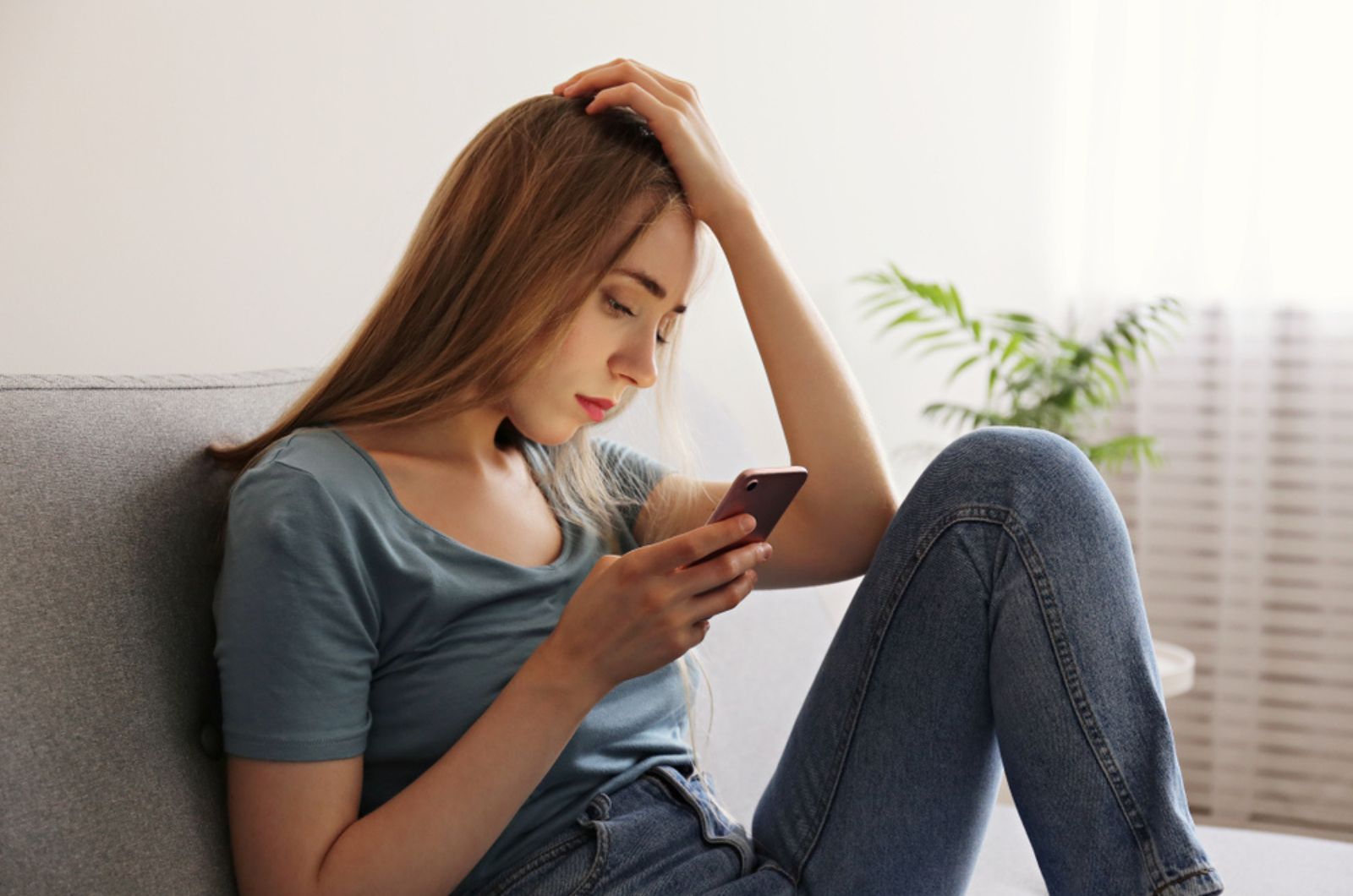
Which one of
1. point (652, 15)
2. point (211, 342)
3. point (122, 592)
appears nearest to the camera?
point (122, 592)

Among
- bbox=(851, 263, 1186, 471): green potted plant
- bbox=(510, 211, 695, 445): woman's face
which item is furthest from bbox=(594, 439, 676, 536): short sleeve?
bbox=(851, 263, 1186, 471): green potted plant

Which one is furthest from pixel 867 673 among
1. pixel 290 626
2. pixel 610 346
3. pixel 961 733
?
pixel 290 626

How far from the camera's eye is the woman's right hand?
0.87 metres

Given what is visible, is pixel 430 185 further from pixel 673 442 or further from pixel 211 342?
pixel 673 442

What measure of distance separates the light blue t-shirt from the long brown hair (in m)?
0.06

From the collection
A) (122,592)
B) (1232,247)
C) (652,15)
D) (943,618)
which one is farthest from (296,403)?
(1232,247)

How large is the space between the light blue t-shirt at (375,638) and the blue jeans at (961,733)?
0.04m

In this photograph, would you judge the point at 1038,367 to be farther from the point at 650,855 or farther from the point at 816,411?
the point at 650,855

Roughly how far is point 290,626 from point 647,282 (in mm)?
383

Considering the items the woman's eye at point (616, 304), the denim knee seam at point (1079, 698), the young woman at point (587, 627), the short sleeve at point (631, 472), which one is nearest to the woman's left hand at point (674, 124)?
the young woman at point (587, 627)

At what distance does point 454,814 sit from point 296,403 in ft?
1.17

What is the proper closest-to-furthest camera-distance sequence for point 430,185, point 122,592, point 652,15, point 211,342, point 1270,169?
1. point 122,592
2. point 211,342
3. point 430,185
4. point 652,15
5. point 1270,169

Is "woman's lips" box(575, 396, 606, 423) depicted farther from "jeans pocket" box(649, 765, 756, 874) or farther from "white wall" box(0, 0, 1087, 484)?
"white wall" box(0, 0, 1087, 484)

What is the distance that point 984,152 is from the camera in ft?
8.64
